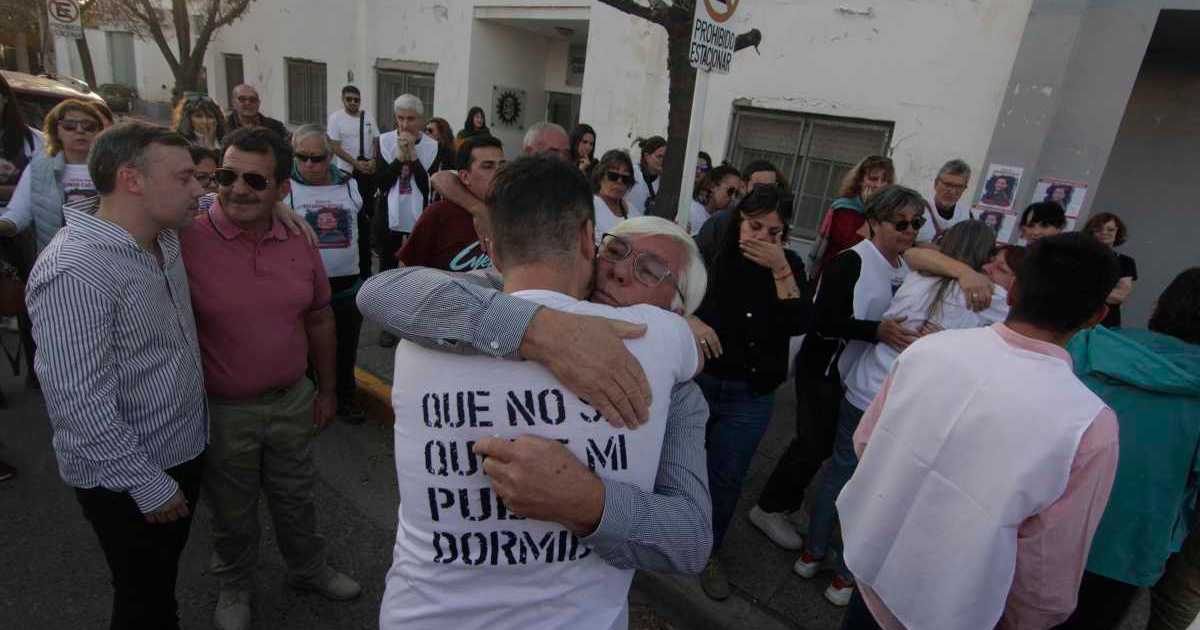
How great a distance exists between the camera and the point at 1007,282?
2816mm

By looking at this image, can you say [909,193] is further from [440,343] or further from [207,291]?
[207,291]

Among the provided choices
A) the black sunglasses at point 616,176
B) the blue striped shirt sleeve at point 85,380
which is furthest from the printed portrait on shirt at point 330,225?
the blue striped shirt sleeve at point 85,380

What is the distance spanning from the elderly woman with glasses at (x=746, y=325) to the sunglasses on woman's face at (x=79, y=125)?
3918mm

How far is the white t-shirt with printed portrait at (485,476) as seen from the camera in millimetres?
1109

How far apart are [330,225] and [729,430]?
2.52 metres

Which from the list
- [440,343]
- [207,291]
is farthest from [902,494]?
[207,291]

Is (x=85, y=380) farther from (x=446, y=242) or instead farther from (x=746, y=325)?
(x=746, y=325)

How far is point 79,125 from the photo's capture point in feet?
12.3

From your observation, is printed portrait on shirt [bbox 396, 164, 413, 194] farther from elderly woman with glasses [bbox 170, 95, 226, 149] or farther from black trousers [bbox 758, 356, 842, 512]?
black trousers [bbox 758, 356, 842, 512]

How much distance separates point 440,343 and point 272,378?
1.56 m

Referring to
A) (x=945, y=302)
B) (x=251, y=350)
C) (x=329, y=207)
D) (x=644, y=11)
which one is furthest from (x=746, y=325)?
(x=644, y=11)

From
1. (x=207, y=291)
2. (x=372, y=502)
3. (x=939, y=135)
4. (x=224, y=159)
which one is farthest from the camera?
(x=939, y=135)

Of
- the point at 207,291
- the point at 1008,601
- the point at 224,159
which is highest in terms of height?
the point at 224,159

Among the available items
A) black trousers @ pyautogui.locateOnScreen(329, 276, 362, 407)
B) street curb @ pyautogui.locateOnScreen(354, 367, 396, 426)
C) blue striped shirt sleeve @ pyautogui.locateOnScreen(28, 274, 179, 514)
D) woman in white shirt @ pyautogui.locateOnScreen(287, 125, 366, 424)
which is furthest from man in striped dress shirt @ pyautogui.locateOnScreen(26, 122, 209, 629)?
street curb @ pyautogui.locateOnScreen(354, 367, 396, 426)
